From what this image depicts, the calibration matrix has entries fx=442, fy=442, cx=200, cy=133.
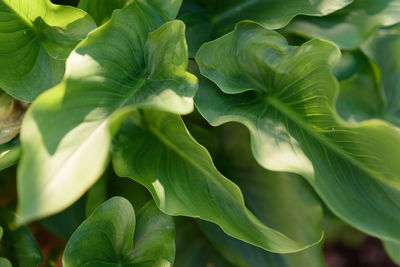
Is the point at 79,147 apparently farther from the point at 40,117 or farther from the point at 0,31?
the point at 0,31

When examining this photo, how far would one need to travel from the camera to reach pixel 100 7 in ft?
2.11

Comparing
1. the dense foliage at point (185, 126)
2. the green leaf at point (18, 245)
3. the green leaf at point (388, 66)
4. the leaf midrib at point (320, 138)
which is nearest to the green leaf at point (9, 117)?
the dense foliage at point (185, 126)

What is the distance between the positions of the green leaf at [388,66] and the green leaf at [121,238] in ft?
1.56

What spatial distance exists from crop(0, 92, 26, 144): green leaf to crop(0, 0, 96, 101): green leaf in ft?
0.20

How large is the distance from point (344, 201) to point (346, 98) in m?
0.29

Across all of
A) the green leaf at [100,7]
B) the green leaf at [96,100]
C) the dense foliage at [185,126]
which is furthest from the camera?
the green leaf at [100,7]

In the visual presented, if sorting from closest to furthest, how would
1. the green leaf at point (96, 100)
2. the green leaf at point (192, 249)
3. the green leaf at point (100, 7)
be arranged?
the green leaf at point (96, 100)
the green leaf at point (100, 7)
the green leaf at point (192, 249)

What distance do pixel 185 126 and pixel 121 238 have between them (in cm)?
17

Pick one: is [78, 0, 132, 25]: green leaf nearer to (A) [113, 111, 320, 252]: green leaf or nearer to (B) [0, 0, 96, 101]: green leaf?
(B) [0, 0, 96, 101]: green leaf

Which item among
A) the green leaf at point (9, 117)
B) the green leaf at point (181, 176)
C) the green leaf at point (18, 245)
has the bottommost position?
the green leaf at point (18, 245)

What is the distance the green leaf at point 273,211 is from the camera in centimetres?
Answer: 68

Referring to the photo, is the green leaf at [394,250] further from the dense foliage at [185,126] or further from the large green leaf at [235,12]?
the large green leaf at [235,12]

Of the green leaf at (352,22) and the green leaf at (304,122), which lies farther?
the green leaf at (352,22)

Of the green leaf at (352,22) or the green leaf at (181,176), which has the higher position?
the green leaf at (352,22)
